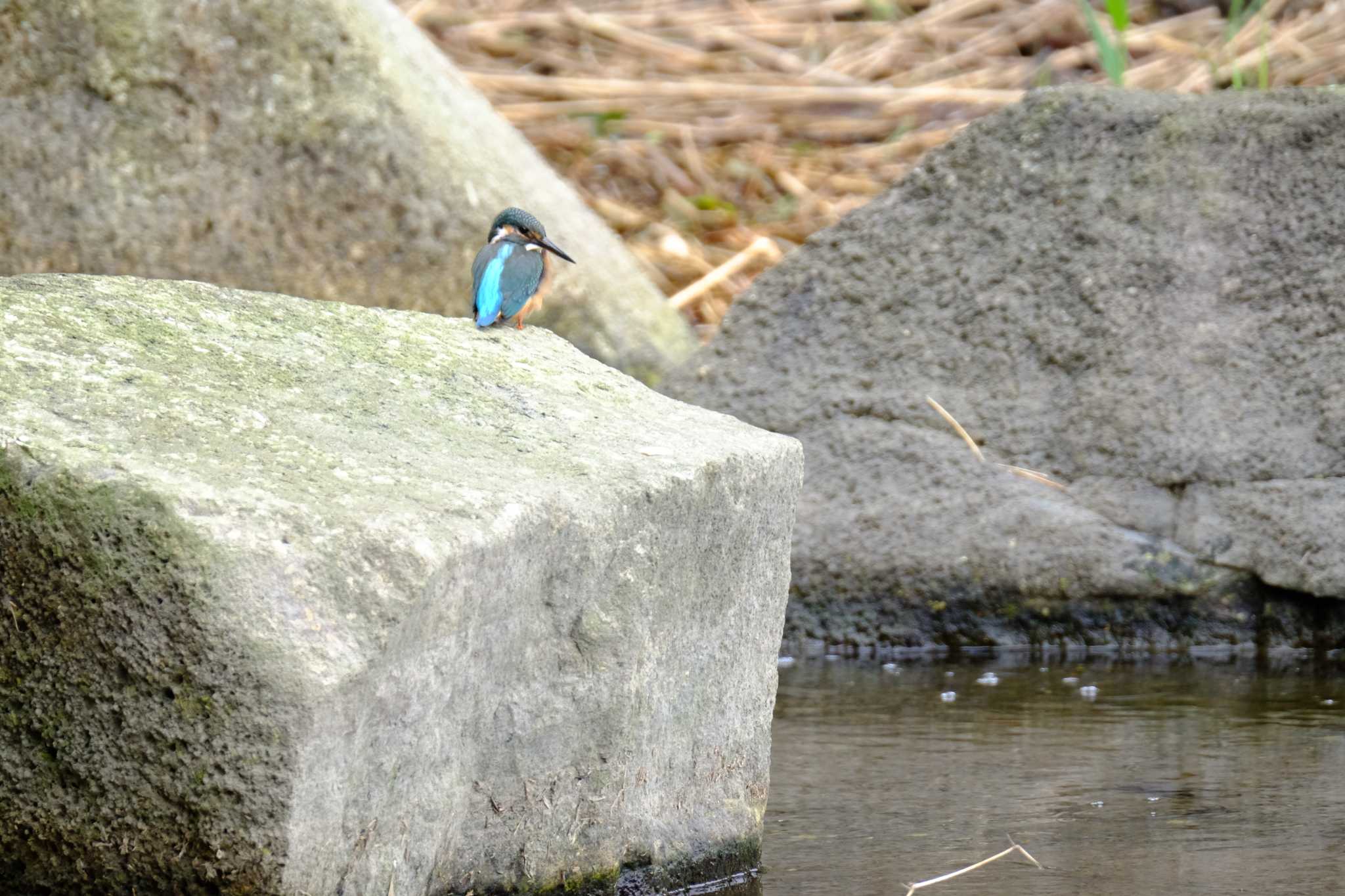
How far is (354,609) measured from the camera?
2.06 meters

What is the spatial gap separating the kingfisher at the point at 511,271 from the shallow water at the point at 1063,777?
3.47ft

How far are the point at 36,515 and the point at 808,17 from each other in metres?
6.71

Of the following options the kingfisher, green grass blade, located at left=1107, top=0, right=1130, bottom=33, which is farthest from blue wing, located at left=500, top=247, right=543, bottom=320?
green grass blade, located at left=1107, top=0, right=1130, bottom=33

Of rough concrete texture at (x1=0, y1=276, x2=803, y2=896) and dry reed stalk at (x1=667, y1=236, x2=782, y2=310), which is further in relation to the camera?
dry reed stalk at (x1=667, y1=236, x2=782, y2=310)

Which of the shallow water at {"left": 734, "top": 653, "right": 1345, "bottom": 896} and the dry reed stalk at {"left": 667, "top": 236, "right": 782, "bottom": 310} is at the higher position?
the dry reed stalk at {"left": 667, "top": 236, "right": 782, "bottom": 310}

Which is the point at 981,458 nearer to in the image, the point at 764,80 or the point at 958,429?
the point at 958,429

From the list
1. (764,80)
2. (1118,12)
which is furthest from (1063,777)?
(764,80)

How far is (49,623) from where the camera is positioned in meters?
2.12

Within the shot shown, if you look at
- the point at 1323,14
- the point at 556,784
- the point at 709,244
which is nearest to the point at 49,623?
the point at 556,784

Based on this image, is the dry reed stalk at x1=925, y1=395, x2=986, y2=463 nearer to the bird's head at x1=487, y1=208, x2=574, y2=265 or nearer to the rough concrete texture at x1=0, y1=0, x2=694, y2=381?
the rough concrete texture at x1=0, y1=0, x2=694, y2=381

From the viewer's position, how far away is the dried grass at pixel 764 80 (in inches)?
289

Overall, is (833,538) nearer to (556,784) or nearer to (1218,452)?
(1218,452)

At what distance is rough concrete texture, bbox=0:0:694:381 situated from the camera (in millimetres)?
5684

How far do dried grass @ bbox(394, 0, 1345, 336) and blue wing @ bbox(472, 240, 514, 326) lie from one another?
3446 mm
